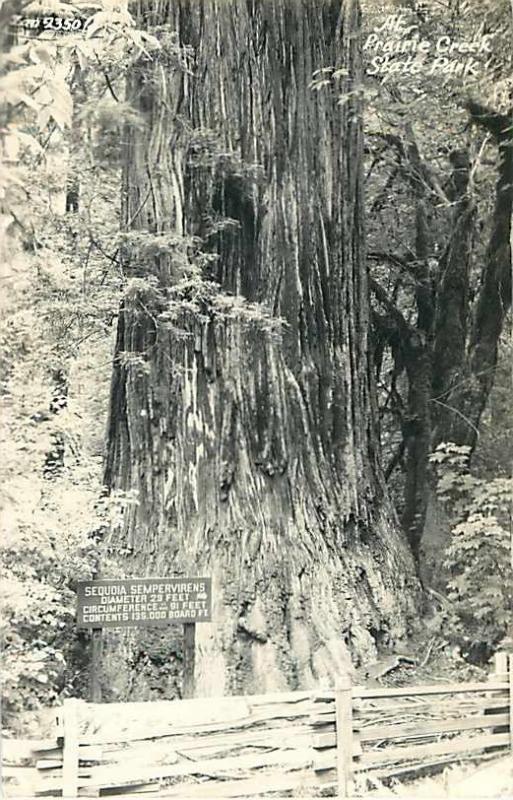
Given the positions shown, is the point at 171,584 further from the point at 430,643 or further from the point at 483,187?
the point at 483,187

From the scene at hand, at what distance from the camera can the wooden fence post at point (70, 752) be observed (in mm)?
2893

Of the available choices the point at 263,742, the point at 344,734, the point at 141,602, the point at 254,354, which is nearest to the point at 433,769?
the point at 344,734

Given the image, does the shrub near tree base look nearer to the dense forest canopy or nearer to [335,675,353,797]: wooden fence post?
the dense forest canopy

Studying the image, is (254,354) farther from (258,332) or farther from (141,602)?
(141,602)

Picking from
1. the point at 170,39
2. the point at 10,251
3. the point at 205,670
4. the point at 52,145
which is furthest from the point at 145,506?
the point at 170,39

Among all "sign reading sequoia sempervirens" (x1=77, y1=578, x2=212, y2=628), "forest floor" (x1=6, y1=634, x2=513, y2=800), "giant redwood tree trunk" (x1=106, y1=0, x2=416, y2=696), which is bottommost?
"forest floor" (x1=6, y1=634, x2=513, y2=800)

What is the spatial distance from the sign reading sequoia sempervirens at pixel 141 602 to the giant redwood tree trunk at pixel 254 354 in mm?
48

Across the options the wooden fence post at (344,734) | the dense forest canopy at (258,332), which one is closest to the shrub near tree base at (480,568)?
the dense forest canopy at (258,332)

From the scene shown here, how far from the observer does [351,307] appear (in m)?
3.25

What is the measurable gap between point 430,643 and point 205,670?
737 millimetres

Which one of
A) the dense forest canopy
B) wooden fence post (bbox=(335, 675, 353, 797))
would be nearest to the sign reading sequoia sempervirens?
the dense forest canopy

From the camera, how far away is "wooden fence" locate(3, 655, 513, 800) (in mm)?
2928

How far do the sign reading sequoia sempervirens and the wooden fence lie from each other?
25cm

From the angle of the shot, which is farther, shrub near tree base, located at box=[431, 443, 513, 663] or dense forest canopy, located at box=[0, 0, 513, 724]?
shrub near tree base, located at box=[431, 443, 513, 663]
